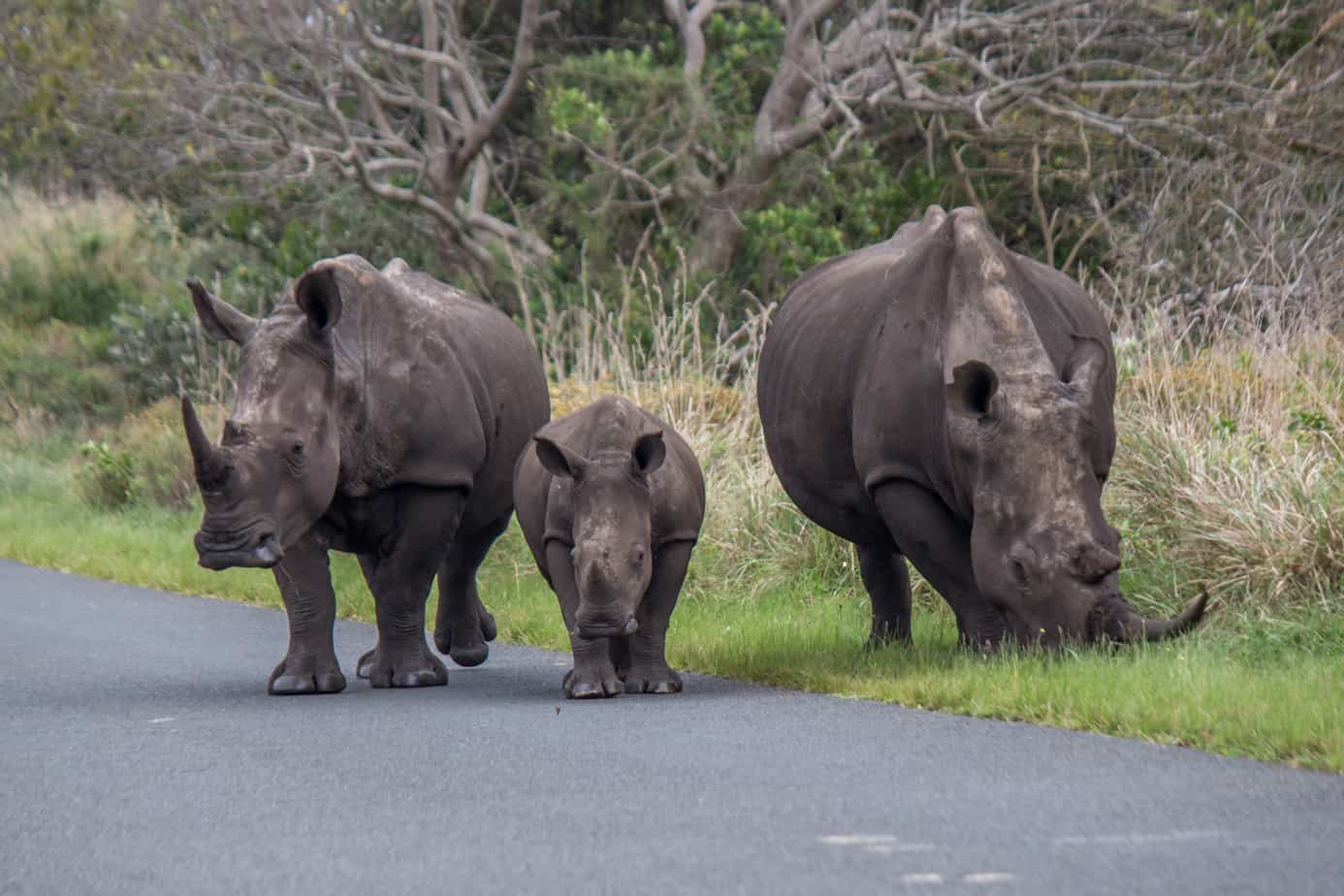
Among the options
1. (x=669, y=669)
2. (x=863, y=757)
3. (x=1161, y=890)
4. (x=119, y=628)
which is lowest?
(x=119, y=628)

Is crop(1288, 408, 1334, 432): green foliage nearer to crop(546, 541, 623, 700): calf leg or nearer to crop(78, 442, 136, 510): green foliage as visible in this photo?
crop(546, 541, 623, 700): calf leg

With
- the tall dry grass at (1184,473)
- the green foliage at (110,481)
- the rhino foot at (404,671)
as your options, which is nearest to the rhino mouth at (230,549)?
the rhino foot at (404,671)

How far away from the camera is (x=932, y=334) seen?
8297 mm

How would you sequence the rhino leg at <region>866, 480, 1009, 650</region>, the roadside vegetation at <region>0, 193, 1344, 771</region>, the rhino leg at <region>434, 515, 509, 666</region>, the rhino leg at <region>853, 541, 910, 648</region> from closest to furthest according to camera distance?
the roadside vegetation at <region>0, 193, 1344, 771</region>, the rhino leg at <region>866, 480, 1009, 650</region>, the rhino leg at <region>853, 541, 910, 648</region>, the rhino leg at <region>434, 515, 509, 666</region>

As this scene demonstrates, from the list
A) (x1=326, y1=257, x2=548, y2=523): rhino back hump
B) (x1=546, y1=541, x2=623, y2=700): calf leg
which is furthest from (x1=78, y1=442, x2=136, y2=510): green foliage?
(x1=546, y1=541, x2=623, y2=700): calf leg

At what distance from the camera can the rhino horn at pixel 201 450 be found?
799 cm

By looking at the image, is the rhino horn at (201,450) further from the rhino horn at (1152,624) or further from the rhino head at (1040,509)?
the rhino horn at (1152,624)

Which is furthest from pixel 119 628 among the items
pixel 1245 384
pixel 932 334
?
pixel 1245 384

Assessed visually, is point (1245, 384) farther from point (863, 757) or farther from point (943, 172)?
point (943, 172)

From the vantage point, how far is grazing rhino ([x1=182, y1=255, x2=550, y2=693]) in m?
8.40

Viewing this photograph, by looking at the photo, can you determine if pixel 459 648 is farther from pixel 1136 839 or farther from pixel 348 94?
pixel 348 94

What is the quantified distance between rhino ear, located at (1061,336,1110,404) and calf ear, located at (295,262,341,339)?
278cm

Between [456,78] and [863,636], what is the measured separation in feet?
45.2

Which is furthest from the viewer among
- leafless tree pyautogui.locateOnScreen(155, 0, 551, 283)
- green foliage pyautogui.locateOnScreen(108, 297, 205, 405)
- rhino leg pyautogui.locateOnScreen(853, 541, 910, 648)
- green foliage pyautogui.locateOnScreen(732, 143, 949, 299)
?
green foliage pyautogui.locateOnScreen(108, 297, 205, 405)
